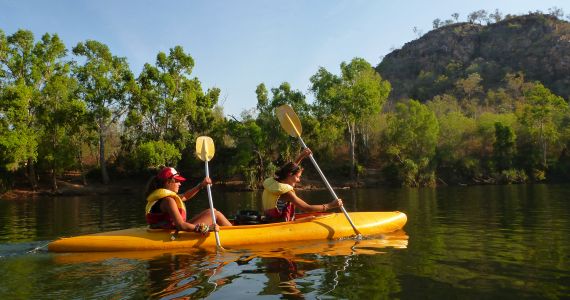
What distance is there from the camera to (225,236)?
25.1 ft

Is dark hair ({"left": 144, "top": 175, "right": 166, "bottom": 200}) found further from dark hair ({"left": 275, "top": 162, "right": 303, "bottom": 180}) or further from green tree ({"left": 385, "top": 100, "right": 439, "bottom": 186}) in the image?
green tree ({"left": 385, "top": 100, "right": 439, "bottom": 186})

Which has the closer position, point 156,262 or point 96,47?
point 156,262

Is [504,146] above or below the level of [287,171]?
above

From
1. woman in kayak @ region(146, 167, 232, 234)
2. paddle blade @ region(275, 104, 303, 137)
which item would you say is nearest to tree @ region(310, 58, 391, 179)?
paddle blade @ region(275, 104, 303, 137)

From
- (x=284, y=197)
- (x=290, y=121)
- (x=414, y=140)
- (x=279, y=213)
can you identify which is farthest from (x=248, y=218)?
(x=414, y=140)

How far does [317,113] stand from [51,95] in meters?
20.2

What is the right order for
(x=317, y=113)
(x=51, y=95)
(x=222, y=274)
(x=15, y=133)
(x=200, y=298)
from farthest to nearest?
(x=317, y=113) → (x=51, y=95) → (x=15, y=133) → (x=222, y=274) → (x=200, y=298)

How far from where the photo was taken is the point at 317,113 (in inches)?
1588

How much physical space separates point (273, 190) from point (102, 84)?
94.6ft

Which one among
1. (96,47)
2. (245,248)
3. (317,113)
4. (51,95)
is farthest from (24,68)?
(245,248)

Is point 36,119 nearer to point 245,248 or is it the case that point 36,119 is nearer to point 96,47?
point 96,47

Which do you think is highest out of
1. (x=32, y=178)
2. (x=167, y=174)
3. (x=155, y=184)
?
(x=32, y=178)

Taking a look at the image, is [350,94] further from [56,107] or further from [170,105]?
[56,107]

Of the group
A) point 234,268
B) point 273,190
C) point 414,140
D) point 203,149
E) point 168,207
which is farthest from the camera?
point 414,140
